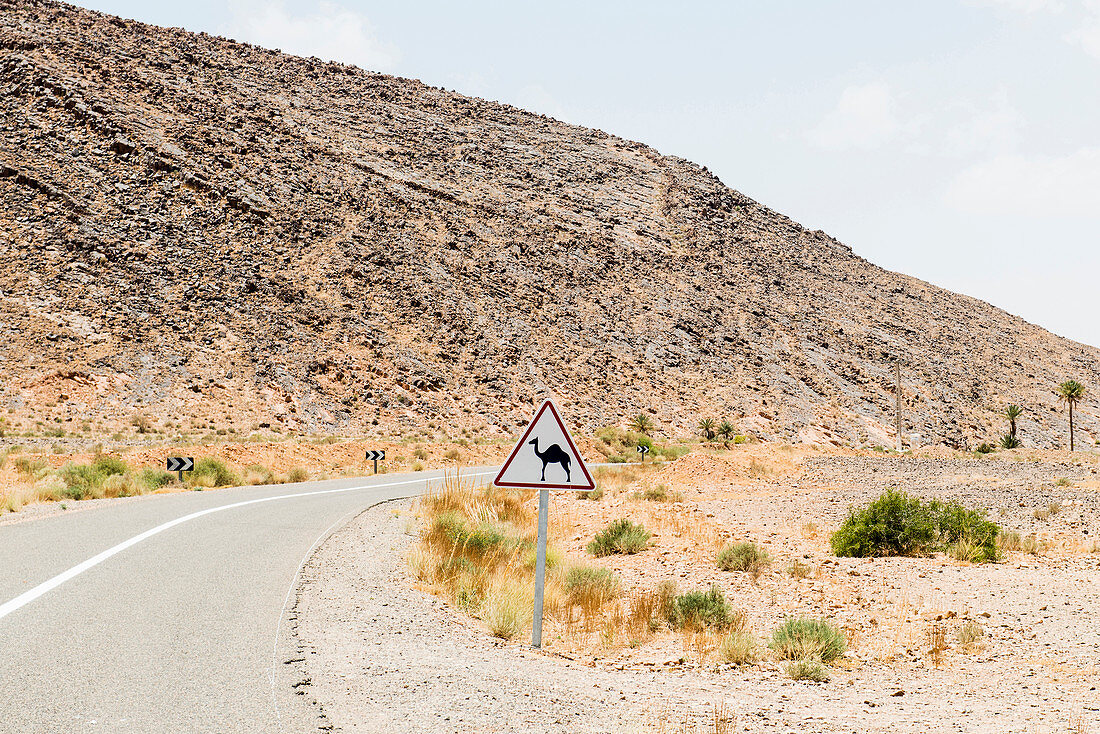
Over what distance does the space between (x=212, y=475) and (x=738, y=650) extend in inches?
803

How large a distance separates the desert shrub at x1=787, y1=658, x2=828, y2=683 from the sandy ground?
13cm

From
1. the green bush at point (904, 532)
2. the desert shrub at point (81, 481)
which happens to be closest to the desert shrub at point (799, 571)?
the green bush at point (904, 532)


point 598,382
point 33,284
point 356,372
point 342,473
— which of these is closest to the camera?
point 342,473

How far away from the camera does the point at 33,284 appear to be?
40875 mm

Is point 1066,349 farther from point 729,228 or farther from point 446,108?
point 446,108

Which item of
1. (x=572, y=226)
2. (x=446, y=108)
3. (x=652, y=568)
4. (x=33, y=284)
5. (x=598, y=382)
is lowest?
(x=652, y=568)

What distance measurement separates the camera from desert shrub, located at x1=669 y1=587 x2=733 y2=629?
9.31m

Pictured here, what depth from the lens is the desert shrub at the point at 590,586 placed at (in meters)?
10.2

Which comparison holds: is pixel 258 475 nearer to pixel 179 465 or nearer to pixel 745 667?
pixel 179 465

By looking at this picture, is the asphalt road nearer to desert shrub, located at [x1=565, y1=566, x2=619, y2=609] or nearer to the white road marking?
the white road marking

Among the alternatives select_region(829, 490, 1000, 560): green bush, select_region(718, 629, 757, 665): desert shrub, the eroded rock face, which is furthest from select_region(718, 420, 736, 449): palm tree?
select_region(718, 629, 757, 665): desert shrub

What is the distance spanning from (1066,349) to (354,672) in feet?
291

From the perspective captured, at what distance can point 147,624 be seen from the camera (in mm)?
7070

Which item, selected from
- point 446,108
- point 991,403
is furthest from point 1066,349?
point 446,108
